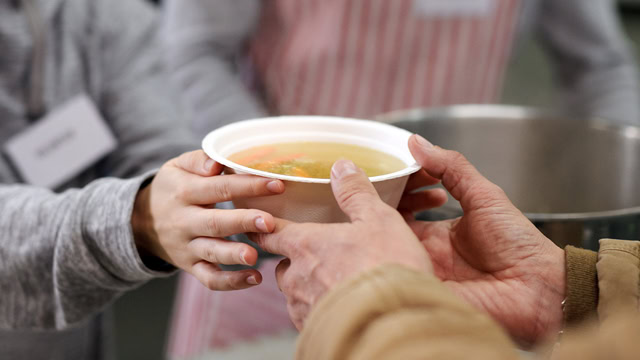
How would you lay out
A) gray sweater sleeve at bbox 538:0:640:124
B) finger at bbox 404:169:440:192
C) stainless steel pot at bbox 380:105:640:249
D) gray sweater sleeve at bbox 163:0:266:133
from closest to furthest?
finger at bbox 404:169:440:192, stainless steel pot at bbox 380:105:640:249, gray sweater sleeve at bbox 163:0:266:133, gray sweater sleeve at bbox 538:0:640:124

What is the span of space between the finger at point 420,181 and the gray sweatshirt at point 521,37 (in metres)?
0.52

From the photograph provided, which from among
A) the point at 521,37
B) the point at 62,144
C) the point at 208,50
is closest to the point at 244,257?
the point at 62,144

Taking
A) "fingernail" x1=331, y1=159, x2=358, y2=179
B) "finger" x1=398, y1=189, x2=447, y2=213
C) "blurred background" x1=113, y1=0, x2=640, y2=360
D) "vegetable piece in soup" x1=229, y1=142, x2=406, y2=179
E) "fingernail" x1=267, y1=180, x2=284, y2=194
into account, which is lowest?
"blurred background" x1=113, y1=0, x2=640, y2=360

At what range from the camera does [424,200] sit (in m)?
0.57

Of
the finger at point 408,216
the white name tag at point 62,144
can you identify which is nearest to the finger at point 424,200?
the finger at point 408,216

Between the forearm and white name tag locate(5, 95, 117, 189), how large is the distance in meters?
0.57

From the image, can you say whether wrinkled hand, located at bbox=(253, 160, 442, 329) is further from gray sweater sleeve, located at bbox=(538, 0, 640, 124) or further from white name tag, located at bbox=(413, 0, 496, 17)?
gray sweater sleeve, located at bbox=(538, 0, 640, 124)

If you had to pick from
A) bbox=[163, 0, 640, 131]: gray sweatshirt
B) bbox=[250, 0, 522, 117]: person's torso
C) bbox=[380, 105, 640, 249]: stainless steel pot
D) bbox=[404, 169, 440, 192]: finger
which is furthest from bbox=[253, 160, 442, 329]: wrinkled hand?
bbox=[250, 0, 522, 117]: person's torso

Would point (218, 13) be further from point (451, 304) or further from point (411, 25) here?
point (451, 304)

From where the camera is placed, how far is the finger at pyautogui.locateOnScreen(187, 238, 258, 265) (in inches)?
18.7

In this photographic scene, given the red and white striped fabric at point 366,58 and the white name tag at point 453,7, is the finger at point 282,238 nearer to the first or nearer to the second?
the red and white striped fabric at point 366,58

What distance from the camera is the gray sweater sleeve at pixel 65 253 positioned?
1.90 feet

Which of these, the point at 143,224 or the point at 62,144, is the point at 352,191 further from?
the point at 62,144

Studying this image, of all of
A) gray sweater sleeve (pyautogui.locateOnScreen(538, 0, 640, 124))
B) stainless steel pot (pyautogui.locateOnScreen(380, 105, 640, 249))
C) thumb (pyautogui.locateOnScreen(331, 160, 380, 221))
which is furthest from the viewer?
gray sweater sleeve (pyautogui.locateOnScreen(538, 0, 640, 124))
